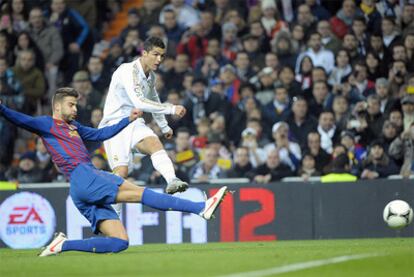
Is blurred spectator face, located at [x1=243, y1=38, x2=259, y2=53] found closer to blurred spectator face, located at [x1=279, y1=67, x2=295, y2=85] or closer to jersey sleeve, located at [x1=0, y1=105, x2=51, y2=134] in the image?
blurred spectator face, located at [x1=279, y1=67, x2=295, y2=85]

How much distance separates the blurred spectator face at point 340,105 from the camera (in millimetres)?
18016

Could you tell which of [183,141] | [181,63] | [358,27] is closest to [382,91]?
[358,27]

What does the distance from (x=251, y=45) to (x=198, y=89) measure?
4.65 feet

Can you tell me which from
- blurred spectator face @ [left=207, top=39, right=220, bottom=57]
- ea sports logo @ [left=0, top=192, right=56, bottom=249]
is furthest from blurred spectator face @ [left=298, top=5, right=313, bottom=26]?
ea sports logo @ [left=0, top=192, right=56, bottom=249]

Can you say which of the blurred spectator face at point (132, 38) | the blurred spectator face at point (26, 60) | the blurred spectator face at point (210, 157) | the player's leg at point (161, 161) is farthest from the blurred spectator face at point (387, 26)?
the player's leg at point (161, 161)

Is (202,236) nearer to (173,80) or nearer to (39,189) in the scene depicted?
(39,189)

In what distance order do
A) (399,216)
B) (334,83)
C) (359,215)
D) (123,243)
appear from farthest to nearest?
(334,83), (359,215), (399,216), (123,243)

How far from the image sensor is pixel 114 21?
2331 centimetres

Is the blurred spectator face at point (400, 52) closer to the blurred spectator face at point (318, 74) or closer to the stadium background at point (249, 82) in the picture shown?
the stadium background at point (249, 82)

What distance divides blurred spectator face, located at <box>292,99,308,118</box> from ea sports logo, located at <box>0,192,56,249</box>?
14.5ft

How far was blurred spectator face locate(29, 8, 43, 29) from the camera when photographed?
21.0 m

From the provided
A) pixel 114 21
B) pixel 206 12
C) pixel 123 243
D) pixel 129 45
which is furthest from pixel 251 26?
pixel 123 243

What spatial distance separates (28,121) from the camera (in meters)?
11.6

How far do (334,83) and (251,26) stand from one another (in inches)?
84.3
